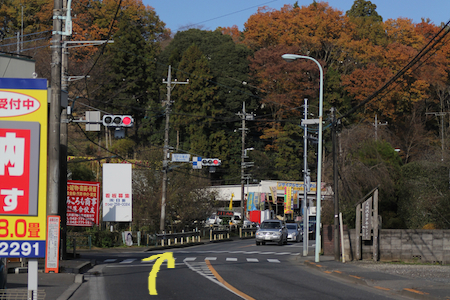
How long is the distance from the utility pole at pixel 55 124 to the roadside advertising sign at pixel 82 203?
10455 millimetres

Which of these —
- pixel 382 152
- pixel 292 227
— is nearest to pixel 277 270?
pixel 382 152

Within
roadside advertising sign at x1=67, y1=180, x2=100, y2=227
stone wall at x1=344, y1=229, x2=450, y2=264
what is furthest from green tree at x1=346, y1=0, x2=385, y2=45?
stone wall at x1=344, y1=229, x2=450, y2=264

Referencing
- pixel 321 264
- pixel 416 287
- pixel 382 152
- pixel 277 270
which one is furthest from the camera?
pixel 382 152

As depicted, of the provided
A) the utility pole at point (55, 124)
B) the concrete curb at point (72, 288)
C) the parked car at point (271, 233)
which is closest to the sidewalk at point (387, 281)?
the concrete curb at point (72, 288)

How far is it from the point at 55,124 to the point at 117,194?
13.5 m

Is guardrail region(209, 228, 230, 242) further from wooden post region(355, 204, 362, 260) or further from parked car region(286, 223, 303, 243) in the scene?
wooden post region(355, 204, 362, 260)

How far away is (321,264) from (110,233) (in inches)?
637

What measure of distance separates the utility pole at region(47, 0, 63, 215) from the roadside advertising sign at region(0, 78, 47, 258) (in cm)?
1035

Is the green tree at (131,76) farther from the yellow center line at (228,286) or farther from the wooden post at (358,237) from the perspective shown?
the yellow center line at (228,286)

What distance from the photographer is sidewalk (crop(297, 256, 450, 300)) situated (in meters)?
12.4

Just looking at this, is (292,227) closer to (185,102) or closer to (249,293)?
(185,102)

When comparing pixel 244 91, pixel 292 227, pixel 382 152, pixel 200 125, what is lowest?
pixel 292 227

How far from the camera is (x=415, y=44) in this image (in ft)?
231

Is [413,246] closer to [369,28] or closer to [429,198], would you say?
[429,198]
